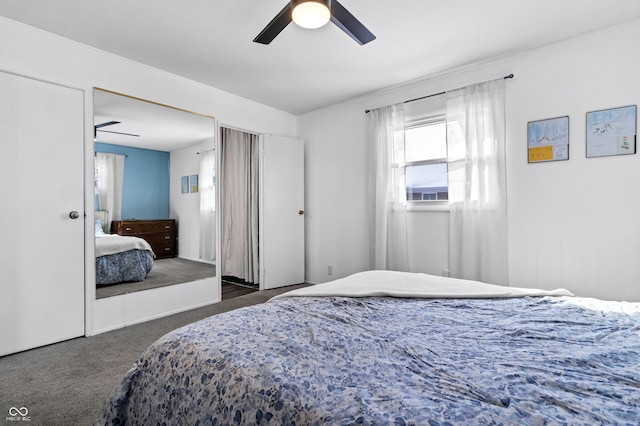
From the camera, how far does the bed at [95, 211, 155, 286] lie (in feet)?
9.27

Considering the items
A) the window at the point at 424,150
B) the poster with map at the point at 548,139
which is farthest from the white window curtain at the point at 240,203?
the poster with map at the point at 548,139

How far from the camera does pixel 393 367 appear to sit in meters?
0.96

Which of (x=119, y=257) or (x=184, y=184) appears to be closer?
(x=119, y=257)

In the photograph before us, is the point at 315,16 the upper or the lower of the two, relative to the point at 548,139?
upper

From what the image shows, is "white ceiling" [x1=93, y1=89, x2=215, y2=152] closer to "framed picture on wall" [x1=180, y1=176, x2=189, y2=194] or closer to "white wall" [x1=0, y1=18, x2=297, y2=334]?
"white wall" [x1=0, y1=18, x2=297, y2=334]

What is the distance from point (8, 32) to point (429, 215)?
3821mm

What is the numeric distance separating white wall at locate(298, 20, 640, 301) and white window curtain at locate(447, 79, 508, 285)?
0.11 meters

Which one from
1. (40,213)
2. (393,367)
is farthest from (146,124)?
(393,367)

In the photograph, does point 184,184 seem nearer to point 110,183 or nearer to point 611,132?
point 110,183

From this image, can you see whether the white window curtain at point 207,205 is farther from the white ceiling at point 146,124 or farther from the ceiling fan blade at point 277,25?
the ceiling fan blade at point 277,25

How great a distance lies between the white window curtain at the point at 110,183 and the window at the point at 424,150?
2.79m

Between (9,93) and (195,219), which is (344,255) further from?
(9,93)

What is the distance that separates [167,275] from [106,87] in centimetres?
182

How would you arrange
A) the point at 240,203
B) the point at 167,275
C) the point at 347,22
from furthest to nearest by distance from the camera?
the point at 240,203 < the point at 167,275 < the point at 347,22
